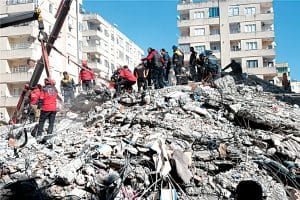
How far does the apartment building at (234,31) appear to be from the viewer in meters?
46.5

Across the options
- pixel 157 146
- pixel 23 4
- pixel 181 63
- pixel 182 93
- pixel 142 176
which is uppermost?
pixel 23 4

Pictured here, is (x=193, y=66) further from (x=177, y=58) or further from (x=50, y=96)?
(x=50, y=96)

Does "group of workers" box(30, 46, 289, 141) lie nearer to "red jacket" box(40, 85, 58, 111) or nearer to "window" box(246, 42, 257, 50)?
"red jacket" box(40, 85, 58, 111)

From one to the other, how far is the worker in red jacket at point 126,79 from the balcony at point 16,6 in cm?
2728

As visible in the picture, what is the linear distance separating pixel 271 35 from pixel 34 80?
1478 inches

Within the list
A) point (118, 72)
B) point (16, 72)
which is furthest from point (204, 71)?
point (16, 72)

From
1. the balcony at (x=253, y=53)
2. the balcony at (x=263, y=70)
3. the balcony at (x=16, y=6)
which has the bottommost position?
the balcony at (x=263, y=70)

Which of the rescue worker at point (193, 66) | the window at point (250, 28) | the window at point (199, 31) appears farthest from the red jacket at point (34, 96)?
the window at point (250, 28)

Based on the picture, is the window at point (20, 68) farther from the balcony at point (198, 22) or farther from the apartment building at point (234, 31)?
the balcony at point (198, 22)

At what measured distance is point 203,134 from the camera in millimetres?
9508

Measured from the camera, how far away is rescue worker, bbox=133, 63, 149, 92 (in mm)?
14125

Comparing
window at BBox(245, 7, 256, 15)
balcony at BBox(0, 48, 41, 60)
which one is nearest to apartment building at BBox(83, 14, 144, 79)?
balcony at BBox(0, 48, 41, 60)

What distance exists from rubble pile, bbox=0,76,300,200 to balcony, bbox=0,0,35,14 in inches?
1158

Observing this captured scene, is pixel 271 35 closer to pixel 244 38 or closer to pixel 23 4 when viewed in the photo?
pixel 244 38
